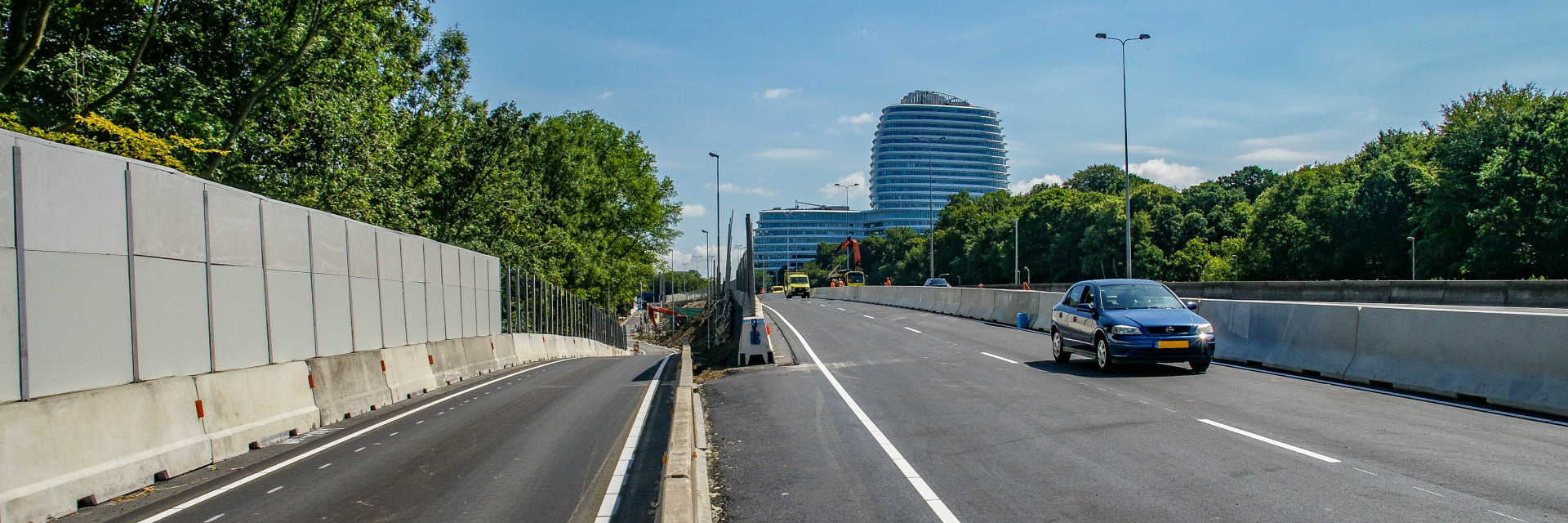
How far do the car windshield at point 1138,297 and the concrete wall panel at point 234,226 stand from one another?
12.7 metres

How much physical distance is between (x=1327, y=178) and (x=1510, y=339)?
63618mm

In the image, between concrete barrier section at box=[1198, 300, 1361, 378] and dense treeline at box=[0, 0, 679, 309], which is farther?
dense treeline at box=[0, 0, 679, 309]

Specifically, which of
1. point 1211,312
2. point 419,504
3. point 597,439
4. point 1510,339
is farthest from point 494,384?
point 1510,339

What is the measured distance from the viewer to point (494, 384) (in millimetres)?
17703

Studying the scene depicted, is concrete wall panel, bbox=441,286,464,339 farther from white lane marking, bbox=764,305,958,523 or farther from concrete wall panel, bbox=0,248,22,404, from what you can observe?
concrete wall panel, bbox=0,248,22,404

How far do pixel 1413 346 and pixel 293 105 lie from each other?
2572 centimetres

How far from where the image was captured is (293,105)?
2444 cm

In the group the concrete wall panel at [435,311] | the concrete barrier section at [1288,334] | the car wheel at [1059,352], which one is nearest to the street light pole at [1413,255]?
the concrete barrier section at [1288,334]

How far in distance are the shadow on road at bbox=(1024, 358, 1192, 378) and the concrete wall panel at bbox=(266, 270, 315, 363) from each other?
1134 centimetres

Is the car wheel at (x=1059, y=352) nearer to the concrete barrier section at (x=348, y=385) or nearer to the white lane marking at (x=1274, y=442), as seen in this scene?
the white lane marking at (x=1274, y=442)

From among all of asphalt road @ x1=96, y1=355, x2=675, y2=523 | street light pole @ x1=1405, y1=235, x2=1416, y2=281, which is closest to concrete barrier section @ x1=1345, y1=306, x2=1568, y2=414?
asphalt road @ x1=96, y1=355, x2=675, y2=523

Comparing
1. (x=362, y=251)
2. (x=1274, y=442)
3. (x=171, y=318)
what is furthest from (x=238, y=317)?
(x=1274, y=442)

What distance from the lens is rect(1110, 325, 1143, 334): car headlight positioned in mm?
13727

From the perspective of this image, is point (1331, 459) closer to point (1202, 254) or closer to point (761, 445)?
point (761, 445)
